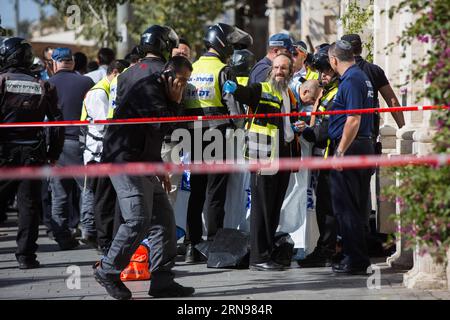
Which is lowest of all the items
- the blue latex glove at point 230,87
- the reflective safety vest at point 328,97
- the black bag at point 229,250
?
the black bag at point 229,250

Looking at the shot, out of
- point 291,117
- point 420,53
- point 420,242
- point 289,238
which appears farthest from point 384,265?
point 420,242

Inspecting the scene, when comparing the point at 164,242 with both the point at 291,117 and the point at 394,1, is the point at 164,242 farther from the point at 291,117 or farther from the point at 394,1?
the point at 394,1

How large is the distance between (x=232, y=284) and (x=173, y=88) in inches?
76.1

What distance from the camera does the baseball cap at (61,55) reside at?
41.0ft

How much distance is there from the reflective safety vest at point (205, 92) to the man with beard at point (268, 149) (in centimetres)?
63

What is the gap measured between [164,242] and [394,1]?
354 cm

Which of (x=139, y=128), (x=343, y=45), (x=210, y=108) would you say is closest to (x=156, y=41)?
(x=139, y=128)

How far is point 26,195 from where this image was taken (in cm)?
1034

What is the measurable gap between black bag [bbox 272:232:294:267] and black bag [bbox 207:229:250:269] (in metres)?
0.27

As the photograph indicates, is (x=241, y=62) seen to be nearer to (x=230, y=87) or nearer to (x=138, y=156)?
(x=230, y=87)

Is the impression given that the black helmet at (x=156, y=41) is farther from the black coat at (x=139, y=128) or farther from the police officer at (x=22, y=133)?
the police officer at (x=22, y=133)

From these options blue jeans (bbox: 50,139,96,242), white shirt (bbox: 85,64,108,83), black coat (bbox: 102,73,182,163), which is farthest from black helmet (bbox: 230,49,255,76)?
white shirt (bbox: 85,64,108,83)

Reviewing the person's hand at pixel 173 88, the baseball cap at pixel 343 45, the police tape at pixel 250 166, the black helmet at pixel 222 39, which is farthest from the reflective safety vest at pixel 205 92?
the person's hand at pixel 173 88

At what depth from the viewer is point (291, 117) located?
1010 cm
